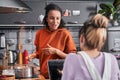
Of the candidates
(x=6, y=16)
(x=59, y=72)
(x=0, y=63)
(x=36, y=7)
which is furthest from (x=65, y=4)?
(x=59, y=72)

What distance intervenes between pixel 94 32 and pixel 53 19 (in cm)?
84

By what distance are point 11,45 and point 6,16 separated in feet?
1.62

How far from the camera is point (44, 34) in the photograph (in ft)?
7.88

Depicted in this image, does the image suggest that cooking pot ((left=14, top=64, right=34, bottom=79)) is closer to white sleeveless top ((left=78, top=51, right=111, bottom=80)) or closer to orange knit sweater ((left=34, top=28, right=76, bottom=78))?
orange knit sweater ((left=34, top=28, right=76, bottom=78))

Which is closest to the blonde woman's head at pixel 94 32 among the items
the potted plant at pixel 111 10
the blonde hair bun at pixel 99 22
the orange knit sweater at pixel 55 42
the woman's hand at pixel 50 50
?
the blonde hair bun at pixel 99 22

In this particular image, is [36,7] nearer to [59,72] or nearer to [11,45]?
[11,45]

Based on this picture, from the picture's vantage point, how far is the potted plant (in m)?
4.27

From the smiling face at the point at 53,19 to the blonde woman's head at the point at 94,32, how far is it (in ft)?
2.48

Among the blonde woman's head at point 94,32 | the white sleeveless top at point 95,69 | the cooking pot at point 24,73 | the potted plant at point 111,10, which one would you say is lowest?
the cooking pot at point 24,73

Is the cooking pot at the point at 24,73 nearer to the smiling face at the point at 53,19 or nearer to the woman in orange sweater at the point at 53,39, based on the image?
the woman in orange sweater at the point at 53,39

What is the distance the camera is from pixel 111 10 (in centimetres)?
426

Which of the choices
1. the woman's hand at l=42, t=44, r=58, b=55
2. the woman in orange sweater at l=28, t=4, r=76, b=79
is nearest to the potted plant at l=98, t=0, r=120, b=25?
the woman in orange sweater at l=28, t=4, r=76, b=79

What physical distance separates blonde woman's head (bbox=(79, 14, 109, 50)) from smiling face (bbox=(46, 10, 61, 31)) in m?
0.76

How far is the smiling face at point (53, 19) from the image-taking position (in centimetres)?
231
